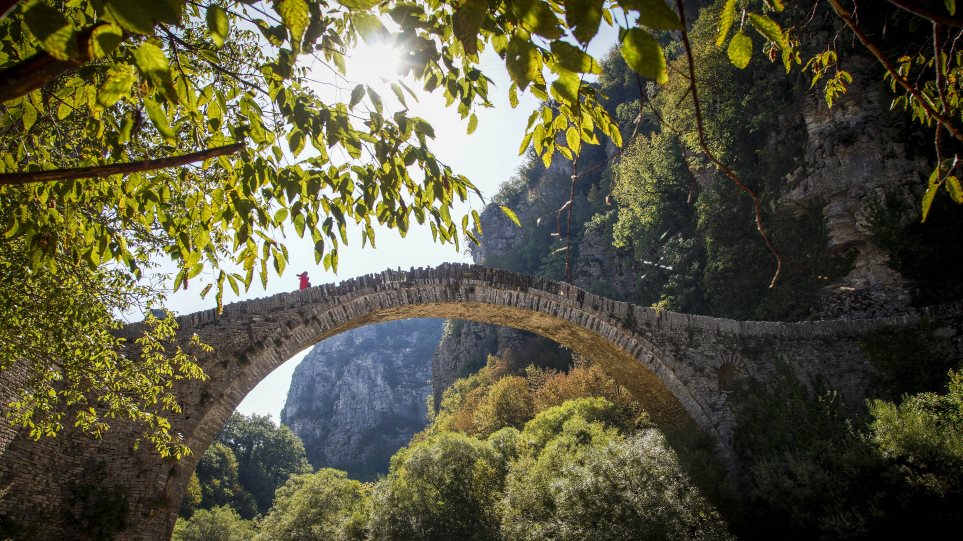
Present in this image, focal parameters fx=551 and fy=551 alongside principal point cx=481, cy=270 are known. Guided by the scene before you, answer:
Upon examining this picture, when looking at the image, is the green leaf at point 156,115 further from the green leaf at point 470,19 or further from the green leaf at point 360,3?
the green leaf at point 470,19

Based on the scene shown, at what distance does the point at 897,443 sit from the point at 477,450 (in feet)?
28.6

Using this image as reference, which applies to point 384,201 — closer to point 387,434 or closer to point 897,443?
point 897,443

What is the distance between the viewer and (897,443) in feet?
26.6

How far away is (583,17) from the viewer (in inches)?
50.2

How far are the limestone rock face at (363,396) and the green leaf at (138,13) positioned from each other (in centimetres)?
6101

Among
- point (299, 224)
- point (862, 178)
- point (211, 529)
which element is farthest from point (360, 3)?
point (211, 529)

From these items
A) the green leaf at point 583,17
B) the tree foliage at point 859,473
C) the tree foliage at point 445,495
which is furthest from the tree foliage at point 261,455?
the green leaf at point 583,17

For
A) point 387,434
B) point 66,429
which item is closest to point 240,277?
point 66,429

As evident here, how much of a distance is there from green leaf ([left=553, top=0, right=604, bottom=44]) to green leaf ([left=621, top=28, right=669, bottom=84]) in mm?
81

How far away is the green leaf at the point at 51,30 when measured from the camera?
1141mm

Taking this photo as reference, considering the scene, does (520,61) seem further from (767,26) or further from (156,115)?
(156,115)

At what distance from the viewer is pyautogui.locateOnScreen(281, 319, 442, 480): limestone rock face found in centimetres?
6612

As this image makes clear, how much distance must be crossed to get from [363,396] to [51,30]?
254 feet

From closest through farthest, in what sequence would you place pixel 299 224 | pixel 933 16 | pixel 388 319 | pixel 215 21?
pixel 933 16 < pixel 215 21 < pixel 299 224 < pixel 388 319
